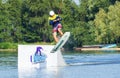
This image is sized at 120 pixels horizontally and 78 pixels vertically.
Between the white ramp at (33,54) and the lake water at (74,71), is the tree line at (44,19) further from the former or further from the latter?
the white ramp at (33,54)

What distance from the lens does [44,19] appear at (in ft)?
220

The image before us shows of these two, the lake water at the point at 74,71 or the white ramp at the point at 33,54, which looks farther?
the white ramp at the point at 33,54

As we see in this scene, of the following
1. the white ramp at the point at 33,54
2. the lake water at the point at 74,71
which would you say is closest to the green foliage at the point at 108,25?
the lake water at the point at 74,71

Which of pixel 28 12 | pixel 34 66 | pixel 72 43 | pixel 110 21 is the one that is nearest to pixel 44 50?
pixel 34 66

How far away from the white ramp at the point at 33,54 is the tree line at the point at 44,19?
43.9 metres

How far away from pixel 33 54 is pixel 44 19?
161ft

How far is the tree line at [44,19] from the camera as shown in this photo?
65812 millimetres

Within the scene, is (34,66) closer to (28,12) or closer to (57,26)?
(57,26)

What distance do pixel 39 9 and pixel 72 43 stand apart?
6.58 m

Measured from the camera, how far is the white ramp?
712 inches

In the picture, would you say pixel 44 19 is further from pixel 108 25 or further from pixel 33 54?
pixel 33 54

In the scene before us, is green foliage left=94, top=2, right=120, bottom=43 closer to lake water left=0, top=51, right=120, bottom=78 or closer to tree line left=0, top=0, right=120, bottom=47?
tree line left=0, top=0, right=120, bottom=47

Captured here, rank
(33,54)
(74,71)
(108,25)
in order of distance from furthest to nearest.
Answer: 1. (108,25)
2. (33,54)
3. (74,71)

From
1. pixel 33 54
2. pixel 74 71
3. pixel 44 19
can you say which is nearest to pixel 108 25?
pixel 44 19
